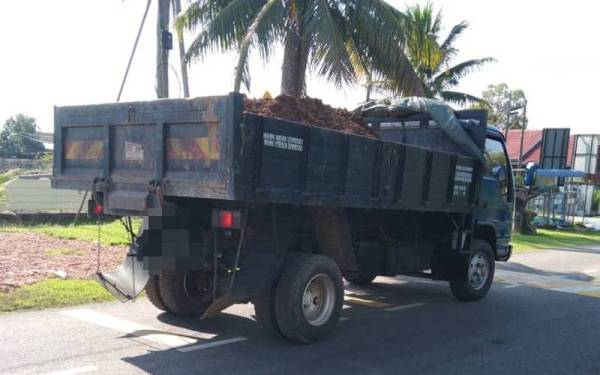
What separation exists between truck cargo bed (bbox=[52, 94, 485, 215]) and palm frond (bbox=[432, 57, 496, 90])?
17.9 m

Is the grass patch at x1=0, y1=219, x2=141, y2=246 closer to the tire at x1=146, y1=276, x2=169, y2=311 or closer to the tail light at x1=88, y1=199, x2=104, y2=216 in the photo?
the tire at x1=146, y1=276, x2=169, y2=311

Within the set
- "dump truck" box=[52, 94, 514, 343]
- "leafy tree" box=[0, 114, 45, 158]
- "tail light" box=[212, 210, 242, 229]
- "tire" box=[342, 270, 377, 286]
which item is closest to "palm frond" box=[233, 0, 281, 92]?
"tire" box=[342, 270, 377, 286]

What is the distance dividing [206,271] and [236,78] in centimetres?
723

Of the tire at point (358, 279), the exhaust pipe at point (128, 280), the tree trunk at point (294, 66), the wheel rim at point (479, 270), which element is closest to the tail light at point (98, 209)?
the exhaust pipe at point (128, 280)

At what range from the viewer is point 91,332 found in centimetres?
652

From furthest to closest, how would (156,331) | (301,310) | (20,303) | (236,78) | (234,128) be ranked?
1. (236,78)
2. (20,303)
3. (156,331)
4. (301,310)
5. (234,128)

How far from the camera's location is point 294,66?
46.6 ft

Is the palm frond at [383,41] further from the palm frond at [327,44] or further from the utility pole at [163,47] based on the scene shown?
the utility pole at [163,47]

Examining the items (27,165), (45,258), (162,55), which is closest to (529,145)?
(27,165)

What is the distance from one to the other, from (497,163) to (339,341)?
14.4 feet

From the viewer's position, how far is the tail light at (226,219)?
19.5 feet

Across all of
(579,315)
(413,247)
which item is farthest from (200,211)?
(579,315)

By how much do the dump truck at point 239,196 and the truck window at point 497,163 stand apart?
1.51 meters

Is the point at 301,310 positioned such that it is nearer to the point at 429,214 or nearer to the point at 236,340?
the point at 236,340
